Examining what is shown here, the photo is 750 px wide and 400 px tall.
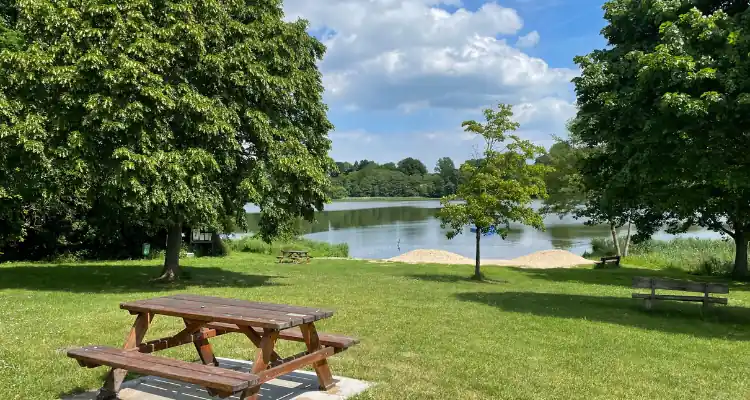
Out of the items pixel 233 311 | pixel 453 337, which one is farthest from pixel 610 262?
pixel 233 311

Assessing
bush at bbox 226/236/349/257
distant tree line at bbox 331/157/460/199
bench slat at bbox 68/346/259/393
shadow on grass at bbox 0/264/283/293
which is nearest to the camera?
bench slat at bbox 68/346/259/393

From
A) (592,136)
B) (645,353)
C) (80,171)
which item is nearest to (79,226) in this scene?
(80,171)

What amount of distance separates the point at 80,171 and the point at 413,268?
47.1 ft

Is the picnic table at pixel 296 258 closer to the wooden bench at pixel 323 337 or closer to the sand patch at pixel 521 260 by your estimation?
the sand patch at pixel 521 260

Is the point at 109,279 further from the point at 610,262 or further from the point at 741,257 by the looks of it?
the point at 741,257

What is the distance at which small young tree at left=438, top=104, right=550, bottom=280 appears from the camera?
1938cm

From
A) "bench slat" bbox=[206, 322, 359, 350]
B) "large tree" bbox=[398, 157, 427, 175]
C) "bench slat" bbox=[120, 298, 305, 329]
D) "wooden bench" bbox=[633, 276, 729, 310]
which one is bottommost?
"wooden bench" bbox=[633, 276, 729, 310]

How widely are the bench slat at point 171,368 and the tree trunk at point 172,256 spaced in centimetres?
1130

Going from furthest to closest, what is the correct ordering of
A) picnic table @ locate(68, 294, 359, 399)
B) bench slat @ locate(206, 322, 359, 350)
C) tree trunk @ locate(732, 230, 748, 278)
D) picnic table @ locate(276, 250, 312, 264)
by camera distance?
picnic table @ locate(276, 250, 312, 264) < tree trunk @ locate(732, 230, 748, 278) < bench slat @ locate(206, 322, 359, 350) < picnic table @ locate(68, 294, 359, 399)

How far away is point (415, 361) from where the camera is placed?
6.81 meters

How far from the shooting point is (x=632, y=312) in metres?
12.0

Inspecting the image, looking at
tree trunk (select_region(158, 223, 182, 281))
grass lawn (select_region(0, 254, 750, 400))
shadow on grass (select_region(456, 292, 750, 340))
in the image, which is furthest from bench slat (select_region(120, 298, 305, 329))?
tree trunk (select_region(158, 223, 182, 281))

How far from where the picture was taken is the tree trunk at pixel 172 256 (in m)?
16.1

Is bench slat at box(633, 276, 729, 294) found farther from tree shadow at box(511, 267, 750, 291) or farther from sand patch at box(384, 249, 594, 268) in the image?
sand patch at box(384, 249, 594, 268)
